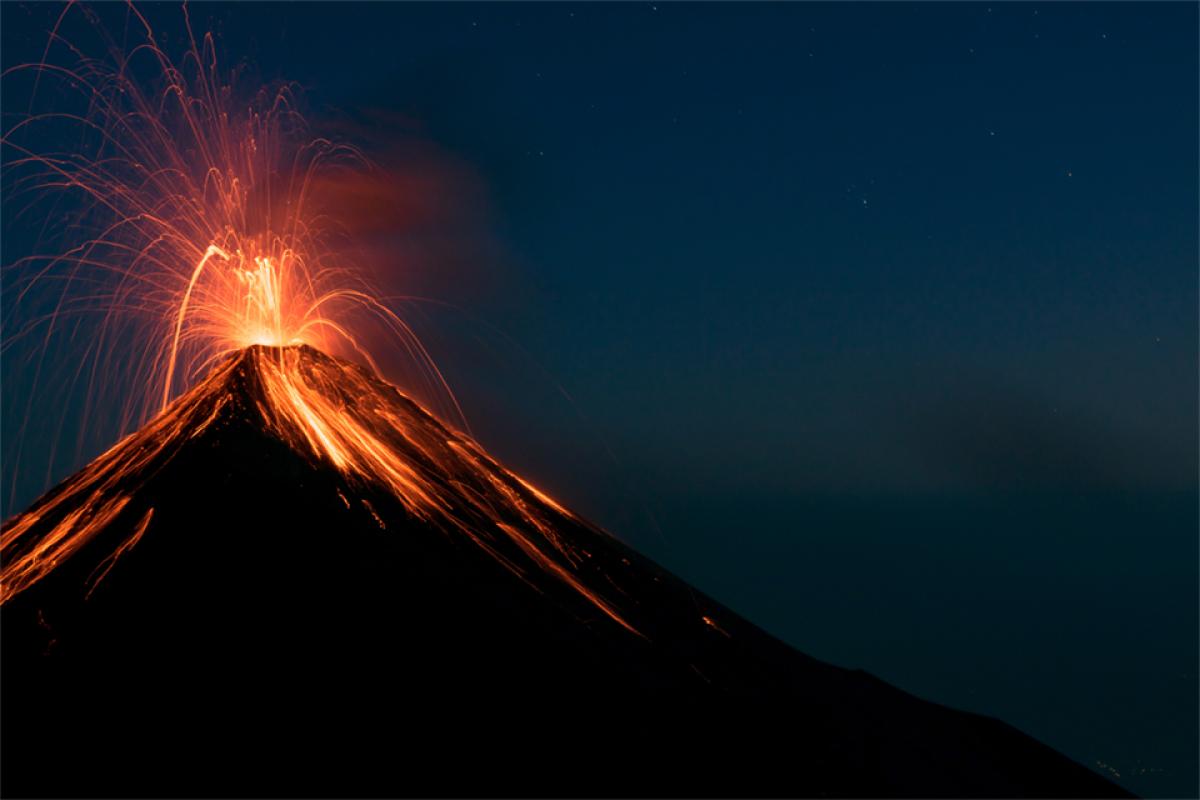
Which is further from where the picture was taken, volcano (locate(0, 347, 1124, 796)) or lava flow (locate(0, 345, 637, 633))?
lava flow (locate(0, 345, 637, 633))

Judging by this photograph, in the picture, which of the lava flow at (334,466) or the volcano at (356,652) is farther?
the lava flow at (334,466)

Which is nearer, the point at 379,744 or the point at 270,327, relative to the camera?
the point at 379,744

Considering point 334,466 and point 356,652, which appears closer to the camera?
point 356,652

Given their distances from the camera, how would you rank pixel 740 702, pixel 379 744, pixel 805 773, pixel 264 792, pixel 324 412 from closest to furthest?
pixel 264 792 < pixel 379 744 < pixel 805 773 < pixel 740 702 < pixel 324 412

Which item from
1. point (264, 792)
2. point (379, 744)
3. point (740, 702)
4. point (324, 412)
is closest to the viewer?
point (264, 792)

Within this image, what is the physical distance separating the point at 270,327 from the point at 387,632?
26.2 ft

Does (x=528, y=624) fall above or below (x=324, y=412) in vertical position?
below

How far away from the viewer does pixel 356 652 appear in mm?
9180

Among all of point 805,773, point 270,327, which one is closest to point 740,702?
point 805,773

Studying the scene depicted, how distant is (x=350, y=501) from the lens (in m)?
11.4

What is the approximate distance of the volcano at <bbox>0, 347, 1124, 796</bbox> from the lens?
8070 millimetres

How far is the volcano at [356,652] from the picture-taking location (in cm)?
807

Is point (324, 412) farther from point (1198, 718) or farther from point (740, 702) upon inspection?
point (1198, 718)

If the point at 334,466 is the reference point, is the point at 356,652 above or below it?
below
